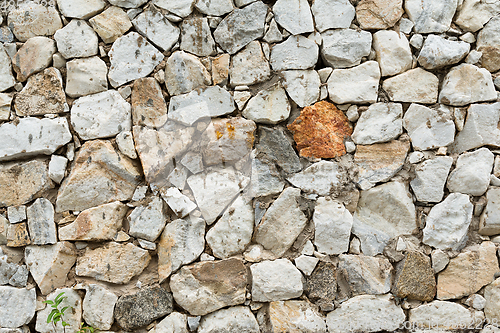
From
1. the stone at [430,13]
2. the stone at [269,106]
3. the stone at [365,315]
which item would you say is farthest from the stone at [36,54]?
the stone at [365,315]

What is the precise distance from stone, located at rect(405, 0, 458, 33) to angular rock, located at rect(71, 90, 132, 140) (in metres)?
1.70

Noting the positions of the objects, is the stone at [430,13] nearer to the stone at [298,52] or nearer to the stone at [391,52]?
the stone at [391,52]

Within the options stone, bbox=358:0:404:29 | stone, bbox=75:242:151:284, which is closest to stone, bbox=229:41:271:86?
stone, bbox=358:0:404:29

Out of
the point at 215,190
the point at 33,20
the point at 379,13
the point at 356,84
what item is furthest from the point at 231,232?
the point at 33,20

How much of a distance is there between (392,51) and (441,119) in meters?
0.47

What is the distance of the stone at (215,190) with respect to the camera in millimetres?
1926

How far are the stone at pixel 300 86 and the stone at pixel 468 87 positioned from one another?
744 mm

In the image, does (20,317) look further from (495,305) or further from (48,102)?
(495,305)

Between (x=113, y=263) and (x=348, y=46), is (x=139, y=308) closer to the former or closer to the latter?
(x=113, y=263)

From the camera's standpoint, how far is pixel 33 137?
1928 millimetres

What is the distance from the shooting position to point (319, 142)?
192 cm

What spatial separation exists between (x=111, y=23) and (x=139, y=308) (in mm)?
1594

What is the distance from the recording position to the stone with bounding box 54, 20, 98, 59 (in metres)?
1.94

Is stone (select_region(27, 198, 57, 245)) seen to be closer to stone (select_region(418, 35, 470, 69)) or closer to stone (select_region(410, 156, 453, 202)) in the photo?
stone (select_region(410, 156, 453, 202))
